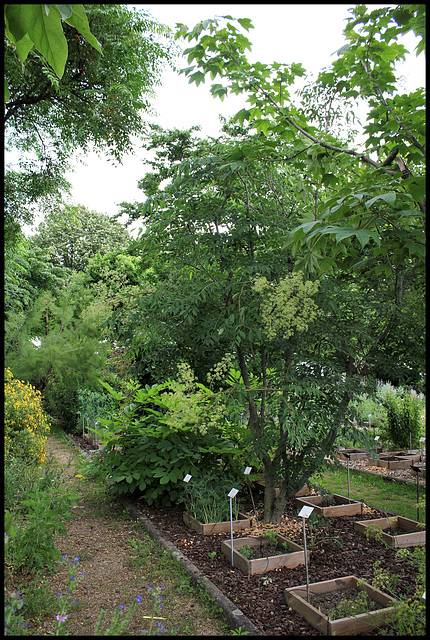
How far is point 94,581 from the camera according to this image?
311cm

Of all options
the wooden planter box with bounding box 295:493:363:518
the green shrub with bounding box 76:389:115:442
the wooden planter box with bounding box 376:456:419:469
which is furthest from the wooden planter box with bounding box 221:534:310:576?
the green shrub with bounding box 76:389:115:442

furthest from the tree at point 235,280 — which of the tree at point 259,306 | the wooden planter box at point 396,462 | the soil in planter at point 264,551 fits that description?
the wooden planter box at point 396,462

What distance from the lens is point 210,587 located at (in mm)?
2898

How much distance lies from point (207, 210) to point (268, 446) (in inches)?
77.1

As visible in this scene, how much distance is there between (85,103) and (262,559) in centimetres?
783

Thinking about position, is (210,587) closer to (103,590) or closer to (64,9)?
(103,590)

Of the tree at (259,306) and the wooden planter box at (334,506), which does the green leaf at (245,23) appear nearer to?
the tree at (259,306)

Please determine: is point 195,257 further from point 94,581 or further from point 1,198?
point 1,198

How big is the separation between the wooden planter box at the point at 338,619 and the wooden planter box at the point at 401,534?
0.96m

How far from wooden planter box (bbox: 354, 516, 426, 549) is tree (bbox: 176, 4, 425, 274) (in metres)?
2.44

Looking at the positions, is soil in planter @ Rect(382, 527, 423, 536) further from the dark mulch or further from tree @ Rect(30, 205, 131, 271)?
tree @ Rect(30, 205, 131, 271)

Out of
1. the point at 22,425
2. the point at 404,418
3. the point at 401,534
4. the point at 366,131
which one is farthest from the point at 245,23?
the point at 404,418

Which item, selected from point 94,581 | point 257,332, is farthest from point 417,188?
point 94,581

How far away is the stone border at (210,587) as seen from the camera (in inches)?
98.1
